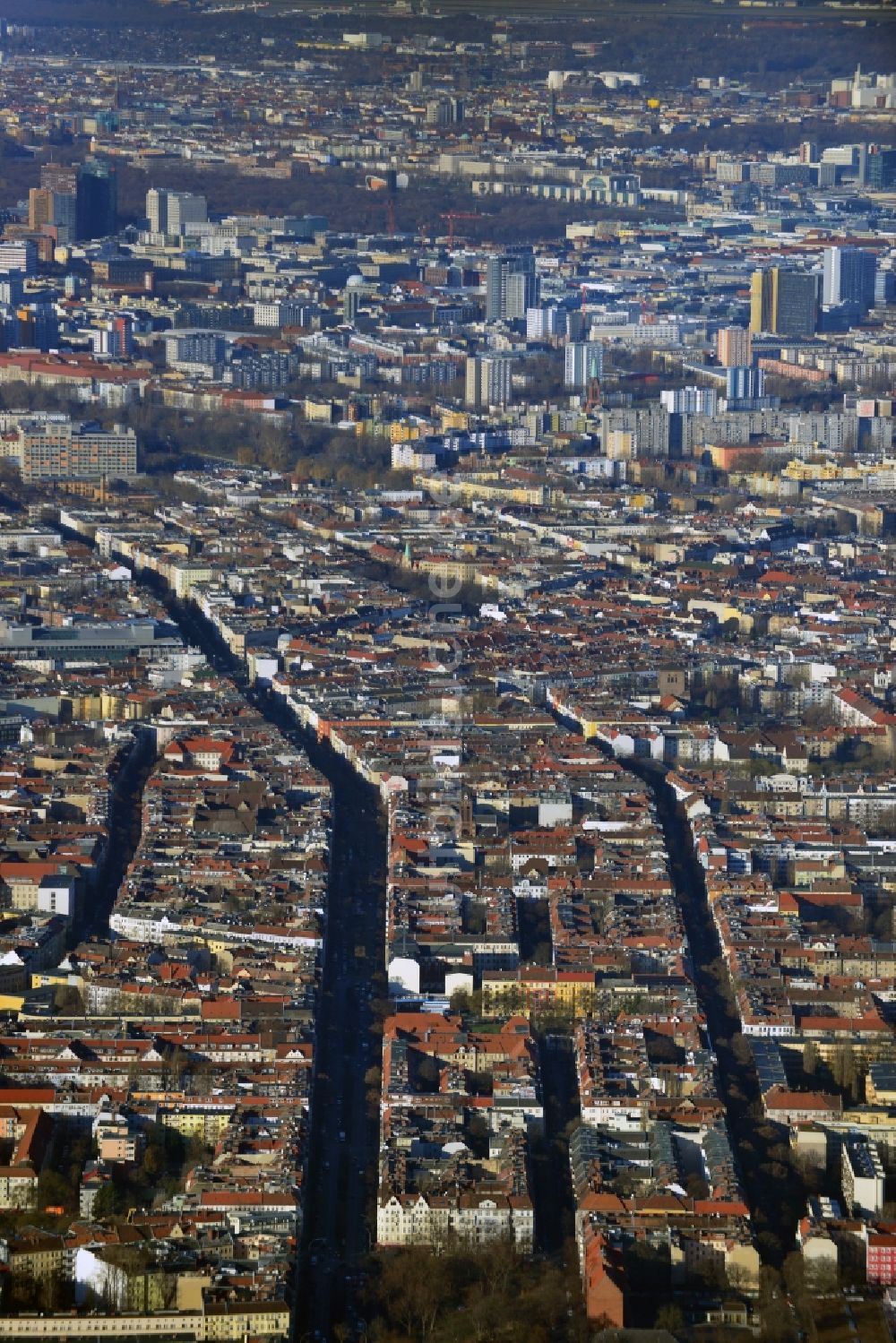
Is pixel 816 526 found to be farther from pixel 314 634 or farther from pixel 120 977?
pixel 120 977

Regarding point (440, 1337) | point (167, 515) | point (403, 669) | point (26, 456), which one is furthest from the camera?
point (26, 456)

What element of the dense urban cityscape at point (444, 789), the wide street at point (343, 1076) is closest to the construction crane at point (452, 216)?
the dense urban cityscape at point (444, 789)

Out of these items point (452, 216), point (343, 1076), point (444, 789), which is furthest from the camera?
point (452, 216)

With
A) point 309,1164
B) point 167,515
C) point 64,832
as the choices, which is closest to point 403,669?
point 64,832

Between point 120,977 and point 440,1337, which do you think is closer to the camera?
point 440,1337

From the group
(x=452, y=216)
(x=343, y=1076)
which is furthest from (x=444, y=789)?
(x=452, y=216)

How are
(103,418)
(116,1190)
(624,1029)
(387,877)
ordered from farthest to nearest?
1. (103,418)
2. (387,877)
3. (624,1029)
4. (116,1190)

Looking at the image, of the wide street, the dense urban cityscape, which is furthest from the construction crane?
the wide street

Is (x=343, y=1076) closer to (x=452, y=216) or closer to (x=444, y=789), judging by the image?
(x=444, y=789)
